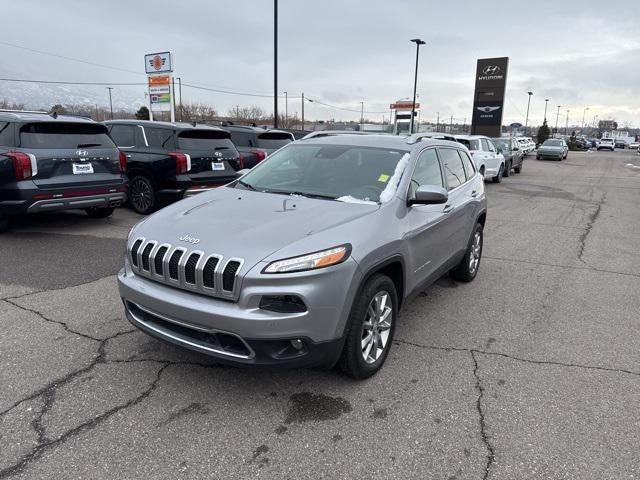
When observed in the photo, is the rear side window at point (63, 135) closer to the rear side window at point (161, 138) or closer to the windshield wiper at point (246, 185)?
the rear side window at point (161, 138)

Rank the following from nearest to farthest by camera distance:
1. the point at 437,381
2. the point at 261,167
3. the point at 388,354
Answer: the point at 437,381 < the point at 388,354 < the point at 261,167

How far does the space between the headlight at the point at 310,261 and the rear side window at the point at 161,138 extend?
6.81 m

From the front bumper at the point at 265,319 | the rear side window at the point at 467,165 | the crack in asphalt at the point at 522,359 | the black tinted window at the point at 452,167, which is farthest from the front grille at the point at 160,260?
the rear side window at the point at 467,165

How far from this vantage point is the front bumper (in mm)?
2711

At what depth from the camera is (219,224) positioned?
3174mm

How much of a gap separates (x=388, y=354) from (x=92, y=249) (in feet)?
15.6

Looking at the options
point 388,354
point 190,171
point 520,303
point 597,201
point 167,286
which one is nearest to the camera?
point 167,286

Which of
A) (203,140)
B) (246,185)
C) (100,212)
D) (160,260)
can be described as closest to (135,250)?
(160,260)

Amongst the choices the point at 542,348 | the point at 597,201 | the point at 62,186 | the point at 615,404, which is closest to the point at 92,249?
the point at 62,186

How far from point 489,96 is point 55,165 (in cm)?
3807

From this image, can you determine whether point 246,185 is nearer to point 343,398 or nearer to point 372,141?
point 372,141

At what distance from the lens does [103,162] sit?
300 inches

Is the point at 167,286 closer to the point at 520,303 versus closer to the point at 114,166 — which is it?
the point at 520,303

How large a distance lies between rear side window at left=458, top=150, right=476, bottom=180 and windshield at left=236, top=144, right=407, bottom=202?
1623 mm
